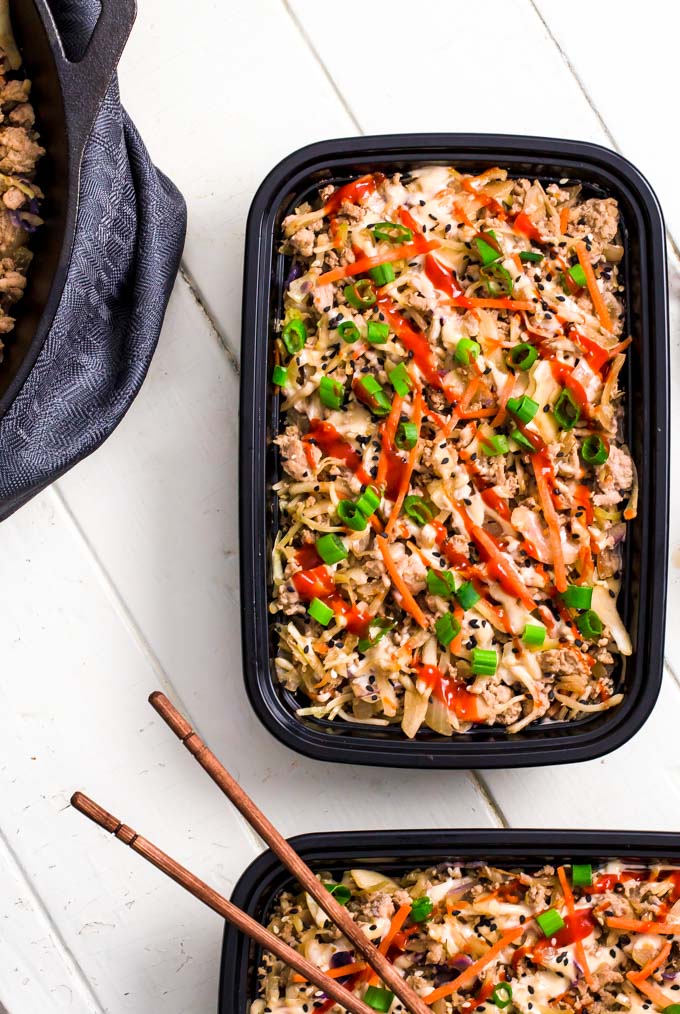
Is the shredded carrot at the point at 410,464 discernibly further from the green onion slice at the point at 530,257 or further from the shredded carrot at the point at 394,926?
the shredded carrot at the point at 394,926

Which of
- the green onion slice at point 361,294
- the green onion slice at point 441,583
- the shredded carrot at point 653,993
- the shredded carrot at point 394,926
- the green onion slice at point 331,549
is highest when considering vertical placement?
the green onion slice at point 361,294

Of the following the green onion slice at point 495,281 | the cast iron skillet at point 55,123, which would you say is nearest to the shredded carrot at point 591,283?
the green onion slice at point 495,281

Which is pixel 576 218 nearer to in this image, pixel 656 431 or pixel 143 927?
pixel 656 431

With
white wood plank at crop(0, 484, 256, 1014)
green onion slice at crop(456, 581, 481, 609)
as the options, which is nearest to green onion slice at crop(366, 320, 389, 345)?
green onion slice at crop(456, 581, 481, 609)

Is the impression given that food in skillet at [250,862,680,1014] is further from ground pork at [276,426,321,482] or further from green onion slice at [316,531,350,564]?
ground pork at [276,426,321,482]

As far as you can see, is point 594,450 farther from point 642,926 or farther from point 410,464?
point 642,926
